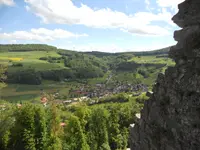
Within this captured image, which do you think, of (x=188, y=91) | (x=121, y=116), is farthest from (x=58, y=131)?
(x=188, y=91)

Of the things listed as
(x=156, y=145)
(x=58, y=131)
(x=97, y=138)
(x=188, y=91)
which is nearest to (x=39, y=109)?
(x=58, y=131)

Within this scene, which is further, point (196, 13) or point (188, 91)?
point (196, 13)

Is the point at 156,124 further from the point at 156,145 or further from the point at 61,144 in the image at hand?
the point at 61,144

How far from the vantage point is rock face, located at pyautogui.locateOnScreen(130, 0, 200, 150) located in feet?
47.3

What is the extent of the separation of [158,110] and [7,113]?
46.3 meters

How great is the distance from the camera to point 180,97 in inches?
608

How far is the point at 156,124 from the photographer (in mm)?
18125

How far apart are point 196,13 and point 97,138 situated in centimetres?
5346

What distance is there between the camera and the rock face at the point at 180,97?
47.3ft

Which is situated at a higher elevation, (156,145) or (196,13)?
(196,13)

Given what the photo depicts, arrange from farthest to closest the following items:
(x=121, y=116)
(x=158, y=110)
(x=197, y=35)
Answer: (x=121, y=116), (x=158, y=110), (x=197, y=35)

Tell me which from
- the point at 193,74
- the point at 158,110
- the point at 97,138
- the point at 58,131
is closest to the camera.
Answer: the point at 193,74

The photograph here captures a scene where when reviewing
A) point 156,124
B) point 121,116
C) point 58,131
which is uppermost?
point 156,124

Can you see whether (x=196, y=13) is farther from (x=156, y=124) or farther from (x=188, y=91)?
(x=156, y=124)
